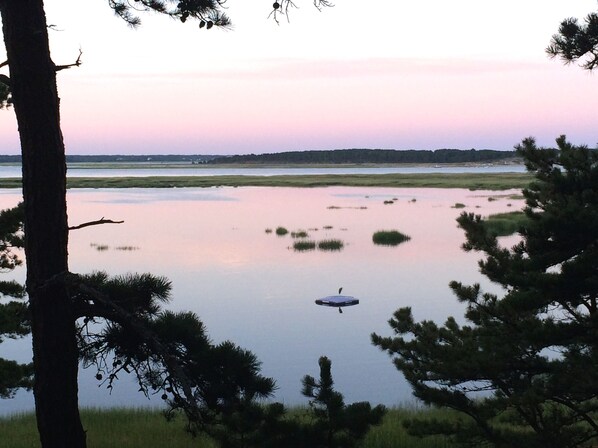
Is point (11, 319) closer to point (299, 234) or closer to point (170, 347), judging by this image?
point (170, 347)

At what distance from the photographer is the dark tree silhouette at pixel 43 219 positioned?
15.5 ft

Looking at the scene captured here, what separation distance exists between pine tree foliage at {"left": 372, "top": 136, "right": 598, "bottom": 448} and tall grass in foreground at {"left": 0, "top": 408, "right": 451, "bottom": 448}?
6.90ft

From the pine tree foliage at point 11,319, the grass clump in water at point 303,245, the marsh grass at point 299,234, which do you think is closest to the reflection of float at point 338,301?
the grass clump in water at point 303,245

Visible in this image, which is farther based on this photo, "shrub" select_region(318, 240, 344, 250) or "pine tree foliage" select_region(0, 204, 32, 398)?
"shrub" select_region(318, 240, 344, 250)

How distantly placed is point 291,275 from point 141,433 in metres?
17.1

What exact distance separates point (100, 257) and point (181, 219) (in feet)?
58.6

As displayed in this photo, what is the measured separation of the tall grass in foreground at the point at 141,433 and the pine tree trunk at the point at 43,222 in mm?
5841

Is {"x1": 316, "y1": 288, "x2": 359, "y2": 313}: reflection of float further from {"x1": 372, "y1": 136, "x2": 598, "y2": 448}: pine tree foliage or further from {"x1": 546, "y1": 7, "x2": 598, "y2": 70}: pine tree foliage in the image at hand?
{"x1": 546, "y1": 7, "x2": 598, "y2": 70}: pine tree foliage

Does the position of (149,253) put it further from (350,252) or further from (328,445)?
(328,445)

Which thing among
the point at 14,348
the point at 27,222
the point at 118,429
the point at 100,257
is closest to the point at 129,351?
the point at 27,222

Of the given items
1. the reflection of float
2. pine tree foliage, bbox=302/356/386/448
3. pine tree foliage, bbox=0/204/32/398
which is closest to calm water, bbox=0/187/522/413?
Result: the reflection of float

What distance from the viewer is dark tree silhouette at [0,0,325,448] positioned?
15.5 ft

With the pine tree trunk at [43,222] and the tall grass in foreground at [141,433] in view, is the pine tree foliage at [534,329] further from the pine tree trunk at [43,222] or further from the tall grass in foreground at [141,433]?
the pine tree trunk at [43,222]

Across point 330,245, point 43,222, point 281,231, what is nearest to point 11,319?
point 43,222
